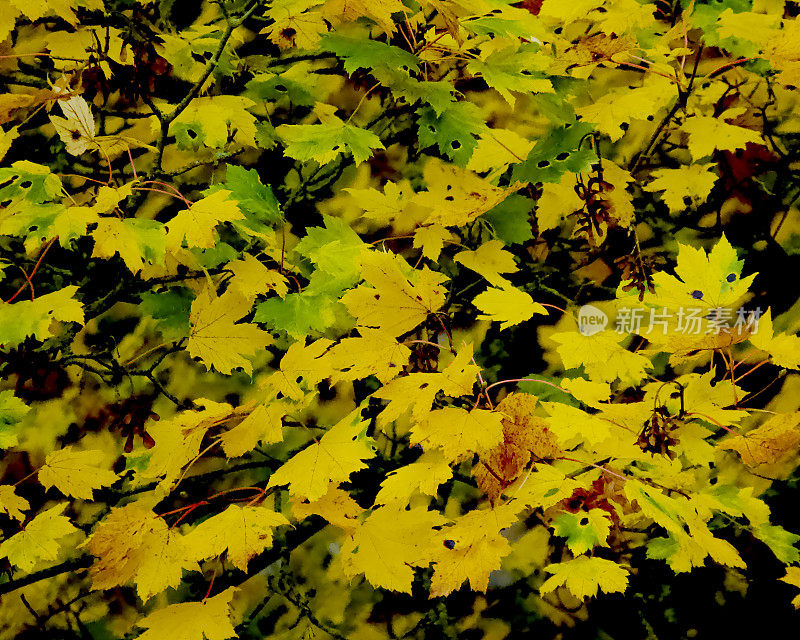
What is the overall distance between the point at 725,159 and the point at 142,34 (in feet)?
5.96

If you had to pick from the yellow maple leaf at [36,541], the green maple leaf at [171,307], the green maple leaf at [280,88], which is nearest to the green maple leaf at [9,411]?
the yellow maple leaf at [36,541]

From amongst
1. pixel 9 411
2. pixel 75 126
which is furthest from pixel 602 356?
pixel 9 411

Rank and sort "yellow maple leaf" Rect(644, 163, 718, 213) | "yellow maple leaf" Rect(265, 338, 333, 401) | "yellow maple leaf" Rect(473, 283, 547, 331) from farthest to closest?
1. "yellow maple leaf" Rect(644, 163, 718, 213)
2. "yellow maple leaf" Rect(473, 283, 547, 331)
3. "yellow maple leaf" Rect(265, 338, 333, 401)

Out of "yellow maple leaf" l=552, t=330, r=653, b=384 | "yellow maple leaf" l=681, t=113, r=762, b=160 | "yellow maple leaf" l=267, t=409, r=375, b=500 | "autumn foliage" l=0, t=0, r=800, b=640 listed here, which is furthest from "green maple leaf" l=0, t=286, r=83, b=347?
"yellow maple leaf" l=681, t=113, r=762, b=160

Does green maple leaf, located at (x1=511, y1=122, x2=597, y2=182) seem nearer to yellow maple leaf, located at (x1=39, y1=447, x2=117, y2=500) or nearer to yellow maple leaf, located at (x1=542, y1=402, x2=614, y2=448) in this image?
yellow maple leaf, located at (x1=542, y1=402, x2=614, y2=448)

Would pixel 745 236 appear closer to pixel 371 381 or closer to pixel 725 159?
pixel 725 159

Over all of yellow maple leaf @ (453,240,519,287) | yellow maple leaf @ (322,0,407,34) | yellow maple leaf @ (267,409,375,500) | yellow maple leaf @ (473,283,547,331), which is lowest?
yellow maple leaf @ (267,409,375,500)

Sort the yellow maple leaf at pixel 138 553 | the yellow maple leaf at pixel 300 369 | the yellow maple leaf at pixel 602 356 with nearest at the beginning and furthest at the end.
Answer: the yellow maple leaf at pixel 138 553 → the yellow maple leaf at pixel 300 369 → the yellow maple leaf at pixel 602 356

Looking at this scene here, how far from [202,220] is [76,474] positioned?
0.77 metres

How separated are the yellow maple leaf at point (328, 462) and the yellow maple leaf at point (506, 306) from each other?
36cm

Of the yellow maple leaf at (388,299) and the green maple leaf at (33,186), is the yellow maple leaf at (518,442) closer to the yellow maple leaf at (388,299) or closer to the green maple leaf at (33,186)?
the yellow maple leaf at (388,299)

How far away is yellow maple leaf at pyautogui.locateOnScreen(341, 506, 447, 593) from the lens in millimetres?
956

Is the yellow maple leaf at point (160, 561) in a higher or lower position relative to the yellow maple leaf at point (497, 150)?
lower

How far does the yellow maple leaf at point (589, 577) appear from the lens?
1194 mm
